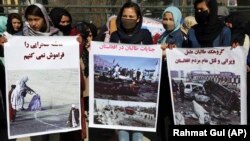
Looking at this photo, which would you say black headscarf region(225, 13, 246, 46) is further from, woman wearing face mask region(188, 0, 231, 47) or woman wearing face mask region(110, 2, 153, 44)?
woman wearing face mask region(110, 2, 153, 44)

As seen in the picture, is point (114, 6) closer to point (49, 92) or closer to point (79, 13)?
point (79, 13)

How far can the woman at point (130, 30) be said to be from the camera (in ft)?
15.0

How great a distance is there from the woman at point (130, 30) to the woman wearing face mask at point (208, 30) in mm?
523

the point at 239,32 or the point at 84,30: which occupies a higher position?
the point at 84,30

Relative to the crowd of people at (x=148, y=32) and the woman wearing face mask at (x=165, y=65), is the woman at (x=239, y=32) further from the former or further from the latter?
the woman wearing face mask at (x=165, y=65)

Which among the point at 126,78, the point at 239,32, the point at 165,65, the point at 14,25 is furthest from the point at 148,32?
the point at 14,25

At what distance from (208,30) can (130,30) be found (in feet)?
2.57

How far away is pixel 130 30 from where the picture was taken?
4.62m

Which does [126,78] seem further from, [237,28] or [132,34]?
[237,28]

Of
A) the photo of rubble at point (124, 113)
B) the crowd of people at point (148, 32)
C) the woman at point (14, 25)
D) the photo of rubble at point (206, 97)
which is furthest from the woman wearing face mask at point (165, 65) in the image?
the woman at point (14, 25)

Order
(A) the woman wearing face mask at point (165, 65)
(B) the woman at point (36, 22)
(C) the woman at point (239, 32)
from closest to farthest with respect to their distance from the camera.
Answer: (B) the woman at point (36, 22) → (A) the woman wearing face mask at point (165, 65) → (C) the woman at point (239, 32)

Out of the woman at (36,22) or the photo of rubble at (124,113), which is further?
the photo of rubble at (124,113)

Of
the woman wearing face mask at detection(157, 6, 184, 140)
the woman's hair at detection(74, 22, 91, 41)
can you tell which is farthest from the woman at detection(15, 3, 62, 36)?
the woman's hair at detection(74, 22, 91, 41)

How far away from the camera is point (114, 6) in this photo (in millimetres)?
9992
